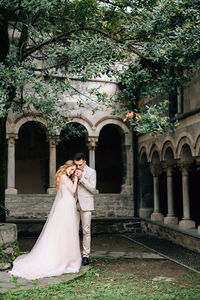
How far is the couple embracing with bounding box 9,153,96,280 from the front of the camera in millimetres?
5531

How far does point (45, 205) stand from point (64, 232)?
637 centimetres

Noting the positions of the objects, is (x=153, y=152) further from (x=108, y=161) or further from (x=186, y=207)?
(x=108, y=161)

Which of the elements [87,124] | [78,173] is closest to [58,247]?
[78,173]

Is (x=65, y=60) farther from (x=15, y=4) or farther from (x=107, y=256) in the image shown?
(x=107, y=256)

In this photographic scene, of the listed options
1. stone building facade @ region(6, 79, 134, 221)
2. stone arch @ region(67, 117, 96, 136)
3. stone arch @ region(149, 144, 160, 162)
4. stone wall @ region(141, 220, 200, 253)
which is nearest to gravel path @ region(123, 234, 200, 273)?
stone wall @ region(141, 220, 200, 253)

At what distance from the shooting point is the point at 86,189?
6234 mm

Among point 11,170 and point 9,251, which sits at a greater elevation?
point 11,170

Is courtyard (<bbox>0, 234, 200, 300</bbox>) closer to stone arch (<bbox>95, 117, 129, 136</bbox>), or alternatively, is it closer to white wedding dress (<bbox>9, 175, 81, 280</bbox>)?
white wedding dress (<bbox>9, 175, 81, 280</bbox>)

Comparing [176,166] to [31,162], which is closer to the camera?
[176,166]

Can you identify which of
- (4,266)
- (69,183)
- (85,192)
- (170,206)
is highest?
(69,183)

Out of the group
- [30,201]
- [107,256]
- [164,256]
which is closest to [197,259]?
[164,256]

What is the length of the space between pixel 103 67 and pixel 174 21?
1.59 meters

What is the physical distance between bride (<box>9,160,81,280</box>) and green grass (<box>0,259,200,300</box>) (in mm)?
345

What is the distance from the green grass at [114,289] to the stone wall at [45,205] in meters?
6.22
